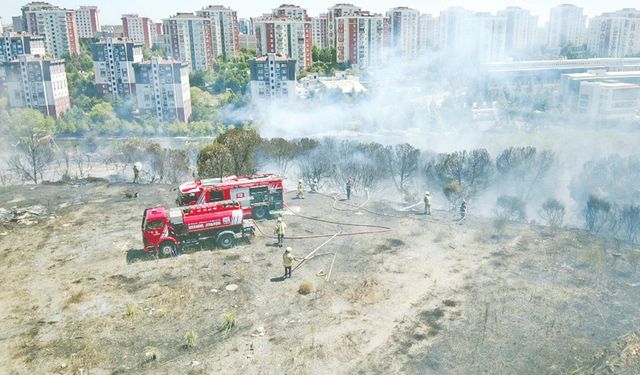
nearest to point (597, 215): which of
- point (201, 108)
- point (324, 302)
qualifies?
point (324, 302)

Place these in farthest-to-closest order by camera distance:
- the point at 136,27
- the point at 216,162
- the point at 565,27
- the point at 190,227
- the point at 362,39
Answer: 1. the point at 136,27
2. the point at 565,27
3. the point at 362,39
4. the point at 216,162
5. the point at 190,227

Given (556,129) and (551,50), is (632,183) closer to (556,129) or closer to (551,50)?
(556,129)

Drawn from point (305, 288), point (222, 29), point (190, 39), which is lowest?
point (305, 288)

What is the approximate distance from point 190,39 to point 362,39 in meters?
27.7

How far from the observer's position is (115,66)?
72062mm

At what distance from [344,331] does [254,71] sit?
5578 centimetres

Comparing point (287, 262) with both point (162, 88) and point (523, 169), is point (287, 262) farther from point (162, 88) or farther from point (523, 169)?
point (162, 88)

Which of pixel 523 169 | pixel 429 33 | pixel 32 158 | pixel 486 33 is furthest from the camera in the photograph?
pixel 429 33

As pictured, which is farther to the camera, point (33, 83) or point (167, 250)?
point (33, 83)

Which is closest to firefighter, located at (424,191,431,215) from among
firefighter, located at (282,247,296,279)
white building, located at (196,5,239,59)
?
firefighter, located at (282,247,296,279)

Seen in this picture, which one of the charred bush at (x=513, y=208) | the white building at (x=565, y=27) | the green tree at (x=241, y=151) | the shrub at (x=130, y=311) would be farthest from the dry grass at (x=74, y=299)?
the white building at (x=565, y=27)

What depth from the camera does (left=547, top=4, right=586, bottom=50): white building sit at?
10120 centimetres

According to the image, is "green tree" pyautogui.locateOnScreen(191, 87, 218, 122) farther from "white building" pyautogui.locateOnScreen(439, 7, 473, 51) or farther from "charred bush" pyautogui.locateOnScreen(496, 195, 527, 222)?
"charred bush" pyautogui.locateOnScreen(496, 195, 527, 222)

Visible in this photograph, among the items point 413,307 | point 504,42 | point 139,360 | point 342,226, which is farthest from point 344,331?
point 504,42
